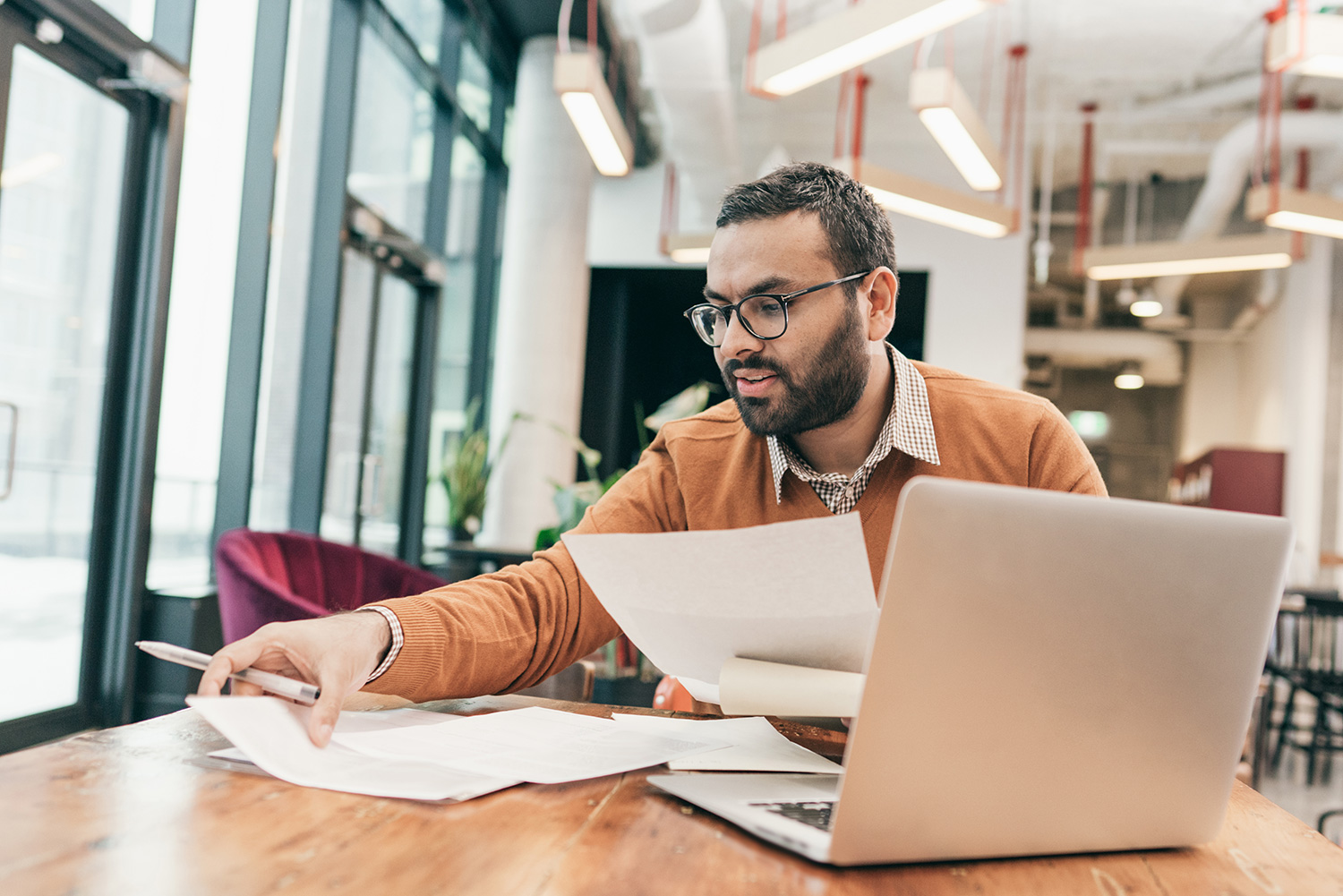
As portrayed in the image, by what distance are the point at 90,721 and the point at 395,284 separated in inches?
112

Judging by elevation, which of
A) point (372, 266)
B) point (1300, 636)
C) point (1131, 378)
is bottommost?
point (1300, 636)

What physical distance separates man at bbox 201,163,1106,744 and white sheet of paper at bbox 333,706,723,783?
17 centimetres

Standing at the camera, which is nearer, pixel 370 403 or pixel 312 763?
pixel 312 763

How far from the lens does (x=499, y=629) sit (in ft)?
3.17

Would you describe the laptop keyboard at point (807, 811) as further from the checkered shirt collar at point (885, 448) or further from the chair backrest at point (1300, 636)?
the chair backrest at point (1300, 636)

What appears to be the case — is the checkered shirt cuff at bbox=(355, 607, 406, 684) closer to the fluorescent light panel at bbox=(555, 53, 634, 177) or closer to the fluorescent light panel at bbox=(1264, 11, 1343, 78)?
the fluorescent light panel at bbox=(555, 53, 634, 177)

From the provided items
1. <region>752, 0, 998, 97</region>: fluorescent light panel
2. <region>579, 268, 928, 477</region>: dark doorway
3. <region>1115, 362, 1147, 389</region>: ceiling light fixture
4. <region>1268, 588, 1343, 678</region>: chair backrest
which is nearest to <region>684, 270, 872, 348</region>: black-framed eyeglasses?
<region>752, 0, 998, 97</region>: fluorescent light panel

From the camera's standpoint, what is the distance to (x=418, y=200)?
535 cm

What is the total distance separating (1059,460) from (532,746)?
769 mm

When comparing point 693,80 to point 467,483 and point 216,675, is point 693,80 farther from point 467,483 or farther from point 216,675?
point 216,675

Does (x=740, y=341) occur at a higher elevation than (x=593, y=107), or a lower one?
lower

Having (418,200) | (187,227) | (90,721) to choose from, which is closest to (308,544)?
(90,721)

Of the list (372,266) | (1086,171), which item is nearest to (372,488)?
(372,266)

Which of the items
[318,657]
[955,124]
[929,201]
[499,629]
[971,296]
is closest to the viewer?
[318,657]
